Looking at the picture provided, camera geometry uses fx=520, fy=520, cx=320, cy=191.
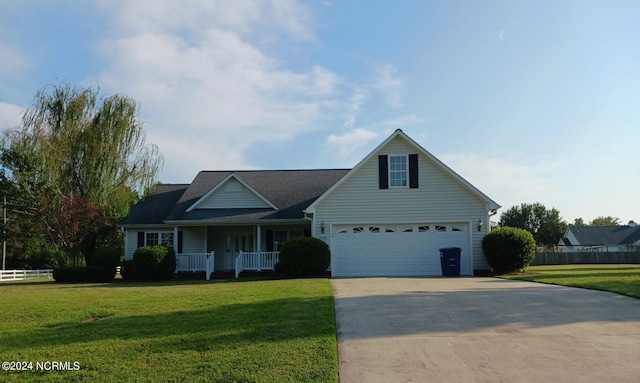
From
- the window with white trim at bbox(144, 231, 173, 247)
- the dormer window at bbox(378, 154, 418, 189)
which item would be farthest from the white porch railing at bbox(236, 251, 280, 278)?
the dormer window at bbox(378, 154, 418, 189)

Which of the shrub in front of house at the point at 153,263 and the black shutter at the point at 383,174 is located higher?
the black shutter at the point at 383,174

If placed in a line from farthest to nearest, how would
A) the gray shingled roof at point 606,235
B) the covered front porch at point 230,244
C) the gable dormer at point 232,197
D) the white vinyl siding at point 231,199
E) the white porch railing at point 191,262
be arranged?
1. the gray shingled roof at point 606,235
2. the white vinyl siding at point 231,199
3. the gable dormer at point 232,197
4. the white porch railing at point 191,262
5. the covered front porch at point 230,244

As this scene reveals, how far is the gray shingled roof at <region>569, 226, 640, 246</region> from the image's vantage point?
62.5 meters

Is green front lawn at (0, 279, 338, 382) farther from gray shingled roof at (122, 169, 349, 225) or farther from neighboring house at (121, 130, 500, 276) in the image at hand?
gray shingled roof at (122, 169, 349, 225)

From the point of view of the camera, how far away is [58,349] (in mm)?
6965

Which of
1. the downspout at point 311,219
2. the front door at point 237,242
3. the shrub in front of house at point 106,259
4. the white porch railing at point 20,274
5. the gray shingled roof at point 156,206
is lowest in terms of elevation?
the white porch railing at point 20,274

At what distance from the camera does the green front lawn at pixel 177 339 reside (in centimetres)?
593

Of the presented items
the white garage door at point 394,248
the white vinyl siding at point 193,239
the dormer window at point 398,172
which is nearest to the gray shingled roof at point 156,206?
the white vinyl siding at point 193,239

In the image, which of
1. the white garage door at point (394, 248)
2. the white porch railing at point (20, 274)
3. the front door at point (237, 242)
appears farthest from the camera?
the white porch railing at point (20, 274)

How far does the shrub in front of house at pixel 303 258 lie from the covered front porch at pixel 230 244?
3204 mm

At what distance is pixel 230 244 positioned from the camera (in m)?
25.7

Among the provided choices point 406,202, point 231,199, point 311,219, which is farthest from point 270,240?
point 406,202

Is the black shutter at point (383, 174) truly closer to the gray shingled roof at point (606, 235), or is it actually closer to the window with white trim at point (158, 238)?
the window with white trim at point (158, 238)

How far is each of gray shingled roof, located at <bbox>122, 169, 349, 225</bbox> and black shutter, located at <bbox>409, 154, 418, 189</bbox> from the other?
17.3 feet
